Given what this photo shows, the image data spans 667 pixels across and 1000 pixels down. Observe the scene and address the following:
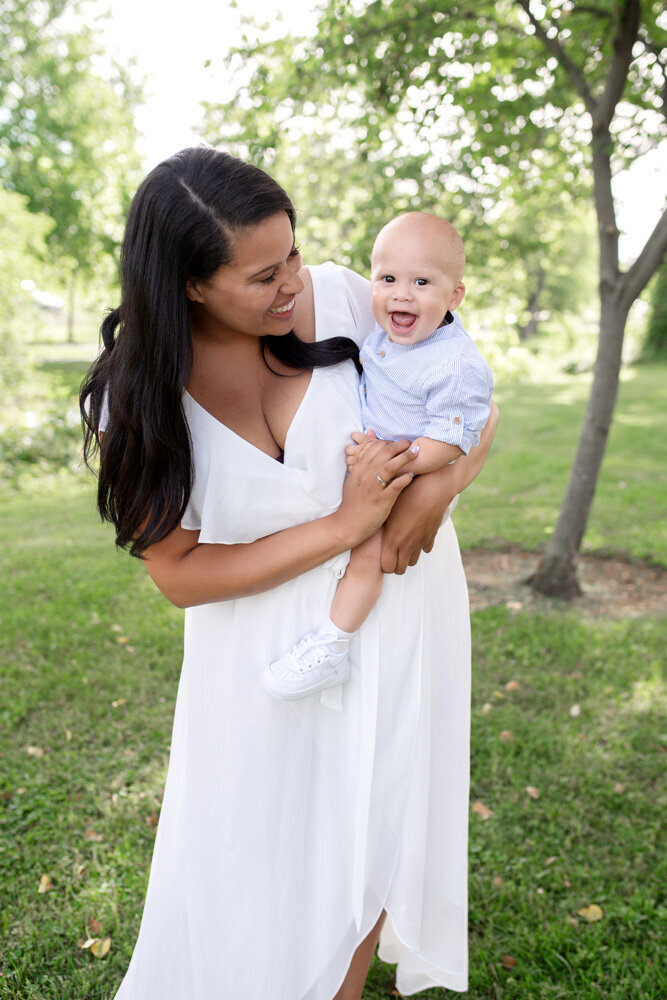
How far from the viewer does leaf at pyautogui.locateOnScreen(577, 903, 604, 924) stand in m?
2.51

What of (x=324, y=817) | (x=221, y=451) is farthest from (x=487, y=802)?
(x=221, y=451)

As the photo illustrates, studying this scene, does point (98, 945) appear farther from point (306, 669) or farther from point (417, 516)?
point (417, 516)

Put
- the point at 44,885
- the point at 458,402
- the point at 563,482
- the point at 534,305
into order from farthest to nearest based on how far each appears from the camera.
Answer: the point at 534,305, the point at 563,482, the point at 44,885, the point at 458,402

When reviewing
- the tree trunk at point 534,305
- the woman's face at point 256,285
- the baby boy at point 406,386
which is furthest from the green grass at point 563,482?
the tree trunk at point 534,305

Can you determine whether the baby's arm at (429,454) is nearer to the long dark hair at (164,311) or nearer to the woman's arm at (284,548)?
the woman's arm at (284,548)

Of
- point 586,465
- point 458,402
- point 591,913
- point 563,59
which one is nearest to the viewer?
point 458,402

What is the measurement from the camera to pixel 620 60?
13.6 feet

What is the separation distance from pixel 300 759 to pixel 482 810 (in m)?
1.63

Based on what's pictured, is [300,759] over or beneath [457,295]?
beneath

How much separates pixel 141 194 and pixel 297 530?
73 centimetres

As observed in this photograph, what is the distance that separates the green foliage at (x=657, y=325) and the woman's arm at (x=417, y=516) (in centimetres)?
1903

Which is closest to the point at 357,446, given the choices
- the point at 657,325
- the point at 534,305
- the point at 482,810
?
the point at 482,810

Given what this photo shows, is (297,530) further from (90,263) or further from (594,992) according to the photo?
(90,263)

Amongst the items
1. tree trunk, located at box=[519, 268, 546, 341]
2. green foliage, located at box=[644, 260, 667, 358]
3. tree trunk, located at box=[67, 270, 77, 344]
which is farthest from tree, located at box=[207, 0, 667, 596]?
tree trunk, located at box=[519, 268, 546, 341]
